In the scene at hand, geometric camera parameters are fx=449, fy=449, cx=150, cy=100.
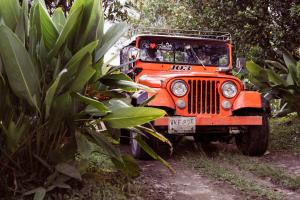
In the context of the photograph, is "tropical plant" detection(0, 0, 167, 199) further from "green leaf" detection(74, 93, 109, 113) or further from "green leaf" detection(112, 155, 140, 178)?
"green leaf" detection(112, 155, 140, 178)

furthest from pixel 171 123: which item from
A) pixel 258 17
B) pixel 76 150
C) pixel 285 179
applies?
pixel 258 17

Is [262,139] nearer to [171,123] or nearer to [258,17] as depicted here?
[171,123]

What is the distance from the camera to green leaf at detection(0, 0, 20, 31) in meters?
2.92

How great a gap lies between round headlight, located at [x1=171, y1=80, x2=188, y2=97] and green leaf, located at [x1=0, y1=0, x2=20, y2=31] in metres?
2.81

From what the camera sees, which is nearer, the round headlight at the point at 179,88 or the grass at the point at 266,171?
the grass at the point at 266,171

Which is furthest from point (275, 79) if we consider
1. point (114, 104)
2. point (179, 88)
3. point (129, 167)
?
point (114, 104)

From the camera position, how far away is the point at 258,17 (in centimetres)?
809

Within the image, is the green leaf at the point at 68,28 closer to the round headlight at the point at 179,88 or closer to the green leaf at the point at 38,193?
the green leaf at the point at 38,193

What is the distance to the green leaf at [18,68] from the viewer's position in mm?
2668

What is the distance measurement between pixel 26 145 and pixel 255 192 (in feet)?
6.61

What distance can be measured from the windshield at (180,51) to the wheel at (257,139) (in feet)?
4.37

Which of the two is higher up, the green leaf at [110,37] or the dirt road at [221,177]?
the green leaf at [110,37]

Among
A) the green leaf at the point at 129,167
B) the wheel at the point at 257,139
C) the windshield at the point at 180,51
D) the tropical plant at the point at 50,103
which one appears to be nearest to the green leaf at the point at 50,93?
the tropical plant at the point at 50,103

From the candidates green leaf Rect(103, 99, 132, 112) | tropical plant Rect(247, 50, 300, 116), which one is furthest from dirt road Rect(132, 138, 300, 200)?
tropical plant Rect(247, 50, 300, 116)
